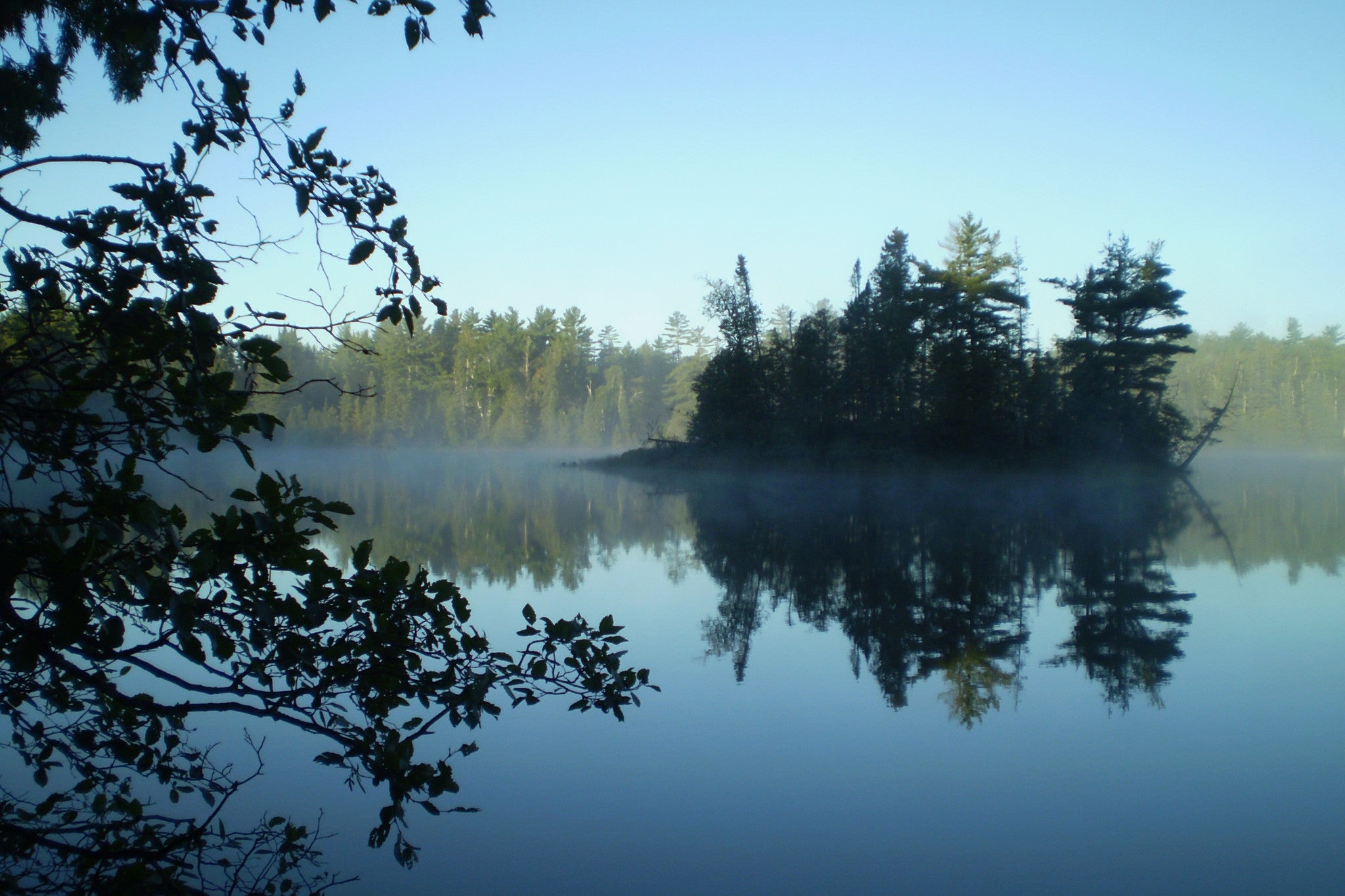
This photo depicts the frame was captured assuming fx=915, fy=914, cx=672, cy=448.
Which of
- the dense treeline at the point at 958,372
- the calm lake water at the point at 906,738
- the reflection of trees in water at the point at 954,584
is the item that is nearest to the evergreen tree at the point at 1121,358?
the dense treeline at the point at 958,372

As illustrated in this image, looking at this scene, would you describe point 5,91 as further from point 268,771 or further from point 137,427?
point 268,771

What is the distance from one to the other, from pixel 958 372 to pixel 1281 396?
41051 millimetres

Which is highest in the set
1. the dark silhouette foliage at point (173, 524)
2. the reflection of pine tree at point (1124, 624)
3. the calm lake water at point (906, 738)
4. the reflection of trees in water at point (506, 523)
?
the dark silhouette foliage at point (173, 524)

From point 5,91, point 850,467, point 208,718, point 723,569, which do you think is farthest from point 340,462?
point 5,91

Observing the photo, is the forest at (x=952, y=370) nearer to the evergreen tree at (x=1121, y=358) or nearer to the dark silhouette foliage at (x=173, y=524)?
the evergreen tree at (x=1121, y=358)

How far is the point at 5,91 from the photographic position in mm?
3119

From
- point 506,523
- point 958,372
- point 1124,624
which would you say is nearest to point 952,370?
point 958,372

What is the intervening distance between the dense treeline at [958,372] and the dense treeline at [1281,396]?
29527 mm

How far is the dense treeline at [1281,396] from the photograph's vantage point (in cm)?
5747

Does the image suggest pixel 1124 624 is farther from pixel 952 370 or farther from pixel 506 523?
pixel 952 370

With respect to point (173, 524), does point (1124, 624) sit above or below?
below

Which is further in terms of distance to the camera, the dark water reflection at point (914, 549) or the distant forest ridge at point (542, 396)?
the distant forest ridge at point (542, 396)

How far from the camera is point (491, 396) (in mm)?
61000

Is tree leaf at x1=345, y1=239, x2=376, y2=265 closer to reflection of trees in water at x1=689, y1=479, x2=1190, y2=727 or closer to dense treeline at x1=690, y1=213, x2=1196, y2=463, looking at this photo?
reflection of trees in water at x1=689, y1=479, x2=1190, y2=727
